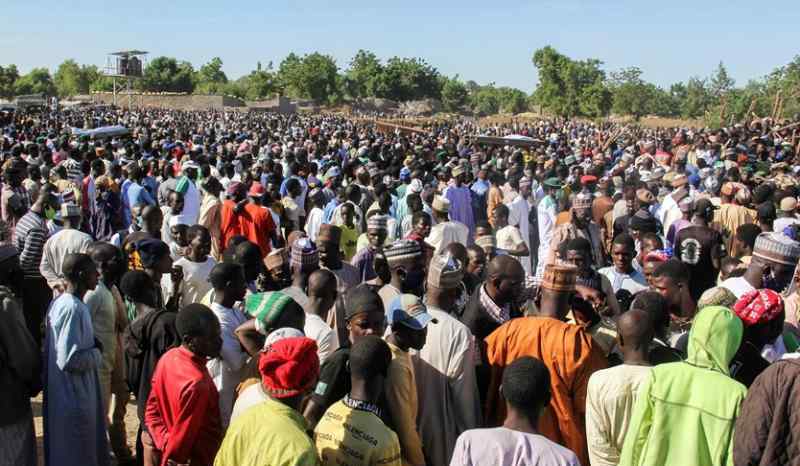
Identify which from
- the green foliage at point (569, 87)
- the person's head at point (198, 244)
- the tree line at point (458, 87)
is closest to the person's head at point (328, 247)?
the person's head at point (198, 244)

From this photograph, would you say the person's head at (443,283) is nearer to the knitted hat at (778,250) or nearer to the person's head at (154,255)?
the person's head at (154,255)

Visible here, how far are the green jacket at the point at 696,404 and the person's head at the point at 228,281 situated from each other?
2.34m

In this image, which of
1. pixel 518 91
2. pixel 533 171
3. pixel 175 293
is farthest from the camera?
pixel 518 91

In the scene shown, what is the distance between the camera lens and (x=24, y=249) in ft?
21.9

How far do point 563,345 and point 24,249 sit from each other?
5.02m

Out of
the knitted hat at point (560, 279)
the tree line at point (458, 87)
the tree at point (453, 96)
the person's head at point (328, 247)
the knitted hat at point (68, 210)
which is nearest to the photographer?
the knitted hat at point (560, 279)

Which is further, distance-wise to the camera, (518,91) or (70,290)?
(518,91)

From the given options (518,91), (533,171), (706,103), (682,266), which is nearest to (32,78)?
(518,91)

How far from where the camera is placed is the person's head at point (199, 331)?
3.66m

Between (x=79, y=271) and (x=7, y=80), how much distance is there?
3879 inches

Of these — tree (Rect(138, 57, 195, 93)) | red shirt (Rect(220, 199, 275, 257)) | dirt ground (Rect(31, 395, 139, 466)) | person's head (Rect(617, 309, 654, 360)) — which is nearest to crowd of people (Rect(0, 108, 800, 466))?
person's head (Rect(617, 309, 654, 360))

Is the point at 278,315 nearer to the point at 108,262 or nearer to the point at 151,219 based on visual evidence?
the point at 108,262

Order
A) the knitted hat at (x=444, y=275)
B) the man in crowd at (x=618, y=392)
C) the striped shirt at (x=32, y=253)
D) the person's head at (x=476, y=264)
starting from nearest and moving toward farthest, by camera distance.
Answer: the man in crowd at (x=618, y=392) < the knitted hat at (x=444, y=275) < the person's head at (x=476, y=264) < the striped shirt at (x=32, y=253)

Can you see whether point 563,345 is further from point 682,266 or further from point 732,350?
point 682,266
